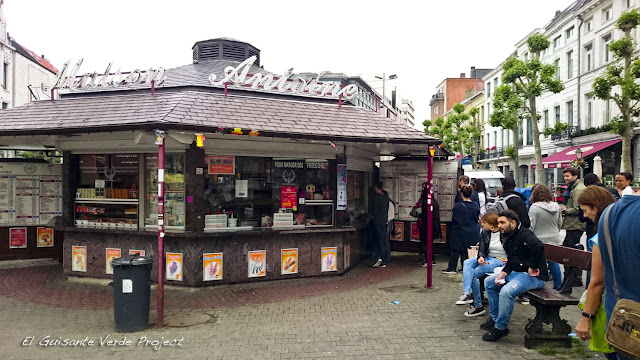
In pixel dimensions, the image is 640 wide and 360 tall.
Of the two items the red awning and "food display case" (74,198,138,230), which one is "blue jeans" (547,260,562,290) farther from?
the red awning

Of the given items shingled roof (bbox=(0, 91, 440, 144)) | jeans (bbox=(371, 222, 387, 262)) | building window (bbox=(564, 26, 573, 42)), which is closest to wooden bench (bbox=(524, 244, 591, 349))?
shingled roof (bbox=(0, 91, 440, 144))

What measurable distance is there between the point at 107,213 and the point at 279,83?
14.0 feet

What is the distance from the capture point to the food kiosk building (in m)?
7.43

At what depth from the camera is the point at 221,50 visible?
1153 cm

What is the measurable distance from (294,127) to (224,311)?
126 inches

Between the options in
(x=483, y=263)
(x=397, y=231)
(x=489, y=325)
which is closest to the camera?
(x=489, y=325)

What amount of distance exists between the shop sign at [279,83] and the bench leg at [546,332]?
19.6 ft

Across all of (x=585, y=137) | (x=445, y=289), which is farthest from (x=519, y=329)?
(x=585, y=137)

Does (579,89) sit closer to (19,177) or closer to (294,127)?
(294,127)

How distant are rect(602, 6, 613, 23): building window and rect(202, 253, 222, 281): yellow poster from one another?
1230 inches

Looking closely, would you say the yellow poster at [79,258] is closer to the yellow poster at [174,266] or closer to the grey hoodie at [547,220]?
the yellow poster at [174,266]

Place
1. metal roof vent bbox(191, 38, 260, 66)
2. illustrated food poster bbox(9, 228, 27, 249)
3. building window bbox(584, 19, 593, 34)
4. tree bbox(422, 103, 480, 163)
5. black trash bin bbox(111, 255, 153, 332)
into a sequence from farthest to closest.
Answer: tree bbox(422, 103, 480, 163) < building window bbox(584, 19, 593, 34) < metal roof vent bbox(191, 38, 260, 66) < illustrated food poster bbox(9, 228, 27, 249) < black trash bin bbox(111, 255, 153, 332)

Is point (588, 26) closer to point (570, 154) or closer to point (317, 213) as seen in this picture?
point (570, 154)

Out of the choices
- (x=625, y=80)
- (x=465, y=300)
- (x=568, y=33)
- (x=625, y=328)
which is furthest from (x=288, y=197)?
(x=568, y=33)
